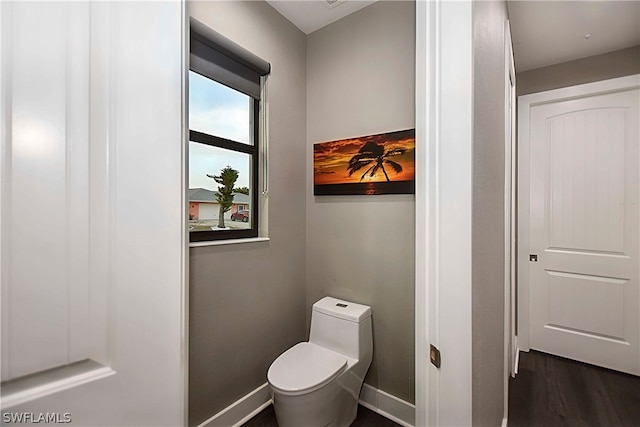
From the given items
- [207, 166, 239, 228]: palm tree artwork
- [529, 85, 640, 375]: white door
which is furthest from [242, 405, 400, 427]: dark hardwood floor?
[529, 85, 640, 375]: white door

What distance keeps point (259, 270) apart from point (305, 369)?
64 cm

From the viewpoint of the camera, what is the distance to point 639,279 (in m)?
2.13

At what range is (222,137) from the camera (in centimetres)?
172

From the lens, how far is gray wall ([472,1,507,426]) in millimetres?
841

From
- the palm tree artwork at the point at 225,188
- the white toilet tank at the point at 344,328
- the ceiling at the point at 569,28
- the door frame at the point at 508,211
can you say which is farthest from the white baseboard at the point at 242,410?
the ceiling at the point at 569,28

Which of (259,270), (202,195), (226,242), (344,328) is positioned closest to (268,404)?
(344,328)

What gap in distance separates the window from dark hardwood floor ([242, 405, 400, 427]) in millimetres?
1112

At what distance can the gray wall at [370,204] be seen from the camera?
1725 mm

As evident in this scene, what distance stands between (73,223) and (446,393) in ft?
3.18

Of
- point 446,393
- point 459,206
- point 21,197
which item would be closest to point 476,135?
point 459,206

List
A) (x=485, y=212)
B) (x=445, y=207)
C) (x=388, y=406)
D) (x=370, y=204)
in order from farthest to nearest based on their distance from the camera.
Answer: (x=370, y=204) → (x=388, y=406) → (x=485, y=212) → (x=445, y=207)

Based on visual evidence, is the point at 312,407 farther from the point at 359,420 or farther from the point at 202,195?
the point at 202,195

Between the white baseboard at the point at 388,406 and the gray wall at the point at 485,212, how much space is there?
53 cm

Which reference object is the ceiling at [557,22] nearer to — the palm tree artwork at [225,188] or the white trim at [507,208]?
the white trim at [507,208]
